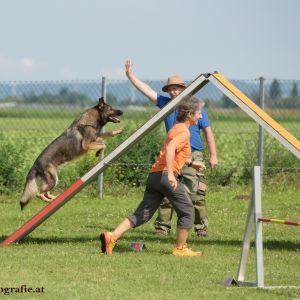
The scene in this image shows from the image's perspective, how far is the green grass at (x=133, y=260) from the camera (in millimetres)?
6652

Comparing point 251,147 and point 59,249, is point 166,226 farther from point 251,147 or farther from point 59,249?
point 251,147

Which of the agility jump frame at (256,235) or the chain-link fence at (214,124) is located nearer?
the agility jump frame at (256,235)

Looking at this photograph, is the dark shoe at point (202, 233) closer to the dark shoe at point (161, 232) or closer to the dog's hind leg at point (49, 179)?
the dark shoe at point (161, 232)

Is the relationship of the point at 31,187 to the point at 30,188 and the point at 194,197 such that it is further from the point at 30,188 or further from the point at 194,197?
the point at 194,197

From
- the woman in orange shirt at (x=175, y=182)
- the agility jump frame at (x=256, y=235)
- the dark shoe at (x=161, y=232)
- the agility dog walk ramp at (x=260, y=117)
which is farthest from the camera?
the dark shoe at (x=161, y=232)

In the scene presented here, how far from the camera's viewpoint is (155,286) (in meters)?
6.84

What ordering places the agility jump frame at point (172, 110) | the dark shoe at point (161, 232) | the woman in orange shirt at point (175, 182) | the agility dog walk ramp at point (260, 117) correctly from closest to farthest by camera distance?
the agility dog walk ramp at point (260, 117) → the agility jump frame at point (172, 110) → the woman in orange shirt at point (175, 182) → the dark shoe at point (161, 232)

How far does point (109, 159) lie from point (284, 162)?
22.1 ft

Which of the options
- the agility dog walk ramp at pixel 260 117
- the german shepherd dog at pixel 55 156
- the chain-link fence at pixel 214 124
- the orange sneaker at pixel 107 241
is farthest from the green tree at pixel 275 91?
the orange sneaker at pixel 107 241

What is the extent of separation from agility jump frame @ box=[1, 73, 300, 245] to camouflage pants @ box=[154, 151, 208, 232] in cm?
104

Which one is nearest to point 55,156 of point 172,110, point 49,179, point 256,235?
point 49,179

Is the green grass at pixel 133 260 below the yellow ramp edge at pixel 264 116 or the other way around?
below

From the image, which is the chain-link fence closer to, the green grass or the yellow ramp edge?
the green grass

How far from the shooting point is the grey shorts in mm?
8340
